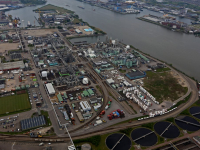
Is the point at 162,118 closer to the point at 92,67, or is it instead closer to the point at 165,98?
the point at 165,98

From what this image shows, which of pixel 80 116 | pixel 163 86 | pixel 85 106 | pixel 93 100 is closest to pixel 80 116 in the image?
pixel 80 116

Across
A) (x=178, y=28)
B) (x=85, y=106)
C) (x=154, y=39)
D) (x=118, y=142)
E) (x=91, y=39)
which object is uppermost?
(x=178, y=28)

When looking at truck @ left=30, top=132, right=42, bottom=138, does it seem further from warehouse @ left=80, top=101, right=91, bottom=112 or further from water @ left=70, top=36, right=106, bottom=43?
water @ left=70, top=36, right=106, bottom=43

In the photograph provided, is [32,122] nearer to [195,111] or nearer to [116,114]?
[116,114]

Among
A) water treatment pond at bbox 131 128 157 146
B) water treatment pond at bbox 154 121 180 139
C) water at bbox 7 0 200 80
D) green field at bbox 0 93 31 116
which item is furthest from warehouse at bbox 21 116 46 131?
water at bbox 7 0 200 80

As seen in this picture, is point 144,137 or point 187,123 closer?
point 144,137

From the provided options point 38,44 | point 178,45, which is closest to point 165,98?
point 178,45

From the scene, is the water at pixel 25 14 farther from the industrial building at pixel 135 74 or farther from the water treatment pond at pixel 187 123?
the water treatment pond at pixel 187 123

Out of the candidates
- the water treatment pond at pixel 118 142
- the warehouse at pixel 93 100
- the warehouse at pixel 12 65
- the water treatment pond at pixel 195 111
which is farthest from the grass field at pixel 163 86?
the warehouse at pixel 12 65
